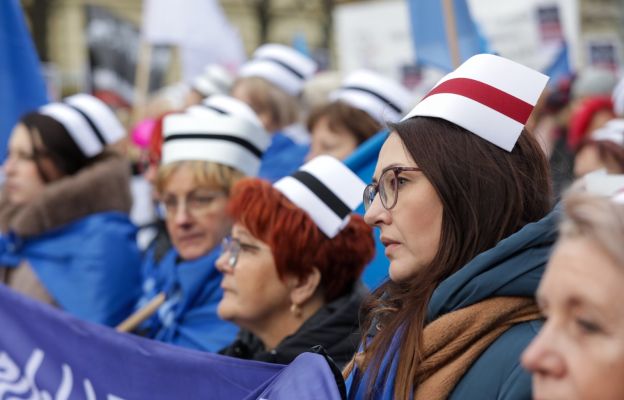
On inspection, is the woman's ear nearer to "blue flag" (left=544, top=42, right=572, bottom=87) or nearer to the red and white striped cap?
the red and white striped cap

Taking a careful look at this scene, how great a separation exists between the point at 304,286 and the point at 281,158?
2348 millimetres

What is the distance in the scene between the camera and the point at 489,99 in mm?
2650

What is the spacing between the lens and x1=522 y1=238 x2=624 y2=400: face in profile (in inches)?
63.5

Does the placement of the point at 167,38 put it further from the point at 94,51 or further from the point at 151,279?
the point at 151,279

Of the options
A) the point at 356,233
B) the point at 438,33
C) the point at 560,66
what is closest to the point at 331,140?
the point at 438,33

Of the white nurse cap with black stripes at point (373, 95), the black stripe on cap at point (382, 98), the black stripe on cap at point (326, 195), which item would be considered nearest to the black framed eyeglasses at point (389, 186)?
the black stripe on cap at point (326, 195)

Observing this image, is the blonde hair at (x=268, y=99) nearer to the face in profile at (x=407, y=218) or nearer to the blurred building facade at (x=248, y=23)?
the face in profile at (x=407, y=218)

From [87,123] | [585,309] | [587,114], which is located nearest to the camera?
[585,309]

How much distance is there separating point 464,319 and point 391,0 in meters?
8.96

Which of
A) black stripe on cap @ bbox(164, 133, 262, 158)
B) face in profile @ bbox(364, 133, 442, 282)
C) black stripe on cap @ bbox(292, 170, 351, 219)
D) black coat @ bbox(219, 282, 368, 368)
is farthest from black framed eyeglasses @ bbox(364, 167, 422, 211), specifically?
black stripe on cap @ bbox(164, 133, 262, 158)

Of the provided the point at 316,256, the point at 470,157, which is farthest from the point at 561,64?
the point at 470,157

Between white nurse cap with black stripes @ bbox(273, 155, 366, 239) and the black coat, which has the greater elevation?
white nurse cap with black stripes @ bbox(273, 155, 366, 239)

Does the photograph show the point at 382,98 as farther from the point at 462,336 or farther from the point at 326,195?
the point at 462,336

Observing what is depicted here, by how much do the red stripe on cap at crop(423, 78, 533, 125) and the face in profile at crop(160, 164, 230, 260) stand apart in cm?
196
